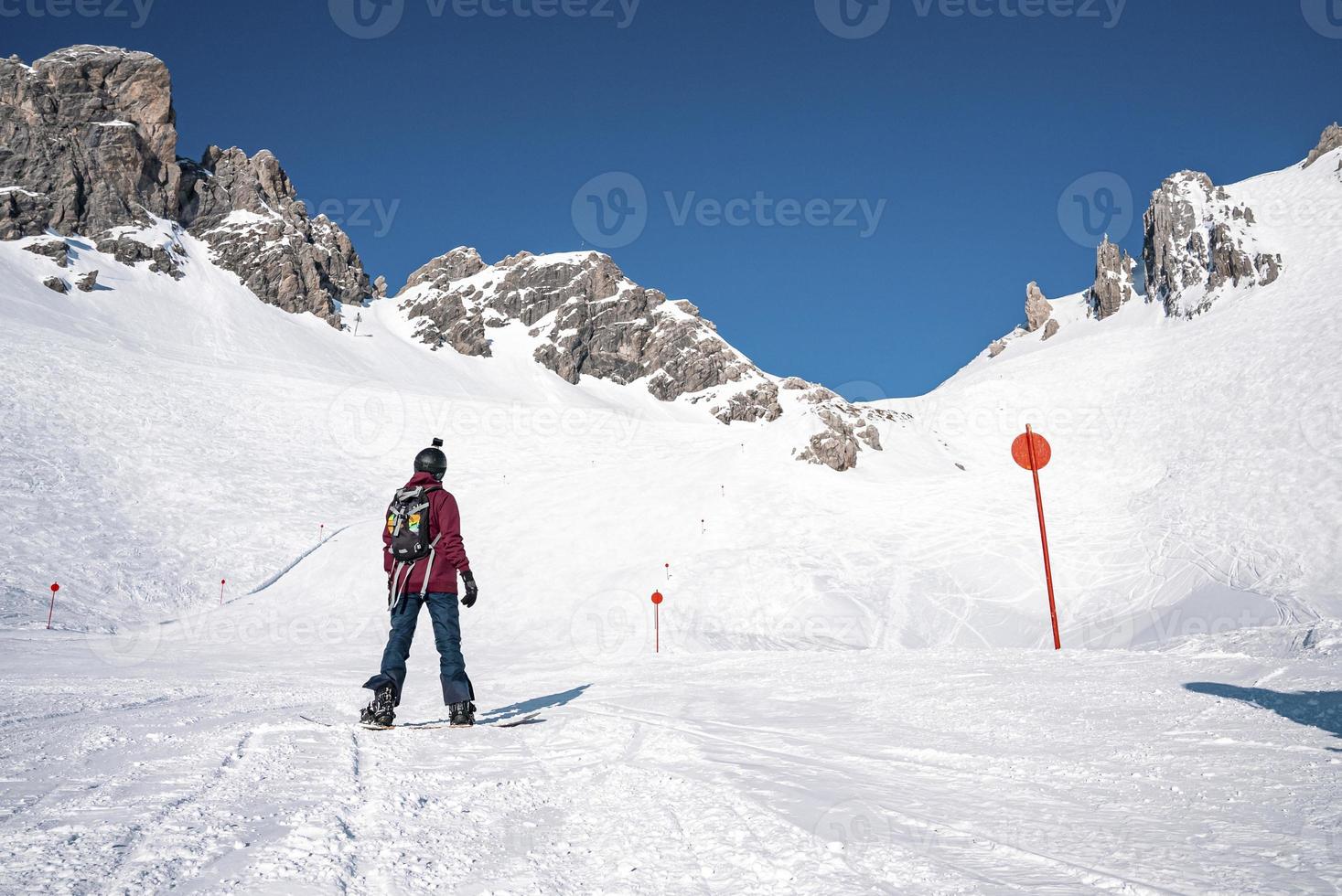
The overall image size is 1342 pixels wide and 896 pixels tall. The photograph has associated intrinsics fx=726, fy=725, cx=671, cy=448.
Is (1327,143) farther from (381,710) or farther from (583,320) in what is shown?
(583,320)

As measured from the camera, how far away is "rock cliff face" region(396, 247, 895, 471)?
12619 cm

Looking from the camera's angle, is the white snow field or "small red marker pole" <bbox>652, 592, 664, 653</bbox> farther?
"small red marker pole" <bbox>652, 592, 664, 653</bbox>

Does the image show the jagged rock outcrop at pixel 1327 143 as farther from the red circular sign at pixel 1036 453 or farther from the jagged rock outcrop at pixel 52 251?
the jagged rock outcrop at pixel 52 251

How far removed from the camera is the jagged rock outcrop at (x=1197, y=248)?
186 feet

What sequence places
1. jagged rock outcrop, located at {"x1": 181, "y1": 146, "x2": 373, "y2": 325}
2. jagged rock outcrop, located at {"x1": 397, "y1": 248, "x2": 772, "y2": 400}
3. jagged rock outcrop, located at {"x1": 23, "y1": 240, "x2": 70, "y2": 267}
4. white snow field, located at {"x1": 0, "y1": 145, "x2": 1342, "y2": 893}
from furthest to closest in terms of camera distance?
jagged rock outcrop, located at {"x1": 397, "y1": 248, "x2": 772, "y2": 400} < jagged rock outcrop, located at {"x1": 181, "y1": 146, "x2": 373, "y2": 325} < jagged rock outcrop, located at {"x1": 23, "y1": 240, "x2": 70, "y2": 267} < white snow field, located at {"x1": 0, "y1": 145, "x2": 1342, "y2": 893}

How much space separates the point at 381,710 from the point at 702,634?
1484 cm

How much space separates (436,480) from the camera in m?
6.63

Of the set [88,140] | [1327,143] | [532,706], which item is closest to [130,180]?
[88,140]

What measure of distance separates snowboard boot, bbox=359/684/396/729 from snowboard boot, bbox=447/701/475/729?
480 mm

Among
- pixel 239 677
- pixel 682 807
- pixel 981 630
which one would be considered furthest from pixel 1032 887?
pixel 981 630

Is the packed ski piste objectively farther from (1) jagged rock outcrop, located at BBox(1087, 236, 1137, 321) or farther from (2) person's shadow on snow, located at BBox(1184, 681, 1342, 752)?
(1) jagged rock outcrop, located at BBox(1087, 236, 1137, 321)

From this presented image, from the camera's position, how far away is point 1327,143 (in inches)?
2943

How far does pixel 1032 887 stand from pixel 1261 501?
3056 centimetres

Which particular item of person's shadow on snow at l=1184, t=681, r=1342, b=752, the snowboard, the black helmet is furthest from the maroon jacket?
person's shadow on snow at l=1184, t=681, r=1342, b=752
